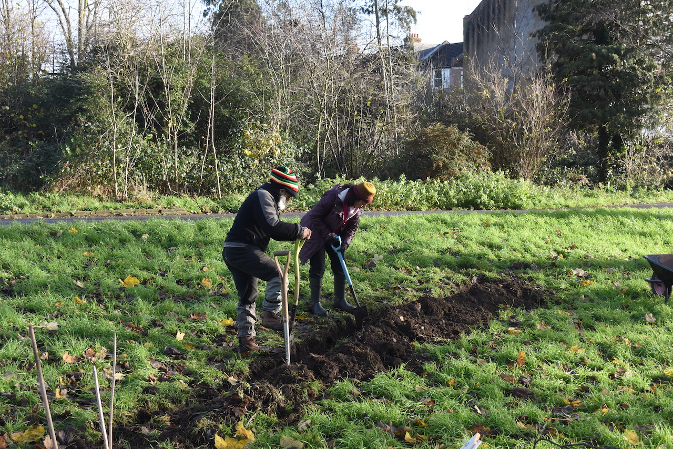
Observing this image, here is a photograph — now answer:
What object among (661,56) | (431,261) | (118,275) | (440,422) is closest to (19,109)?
(118,275)

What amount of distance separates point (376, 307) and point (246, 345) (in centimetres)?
198

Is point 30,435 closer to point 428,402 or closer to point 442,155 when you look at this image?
point 428,402

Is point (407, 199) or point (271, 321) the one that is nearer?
point (271, 321)

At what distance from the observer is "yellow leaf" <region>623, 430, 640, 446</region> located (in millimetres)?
3425

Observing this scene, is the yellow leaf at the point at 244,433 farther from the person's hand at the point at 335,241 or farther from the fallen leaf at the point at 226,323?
the person's hand at the point at 335,241

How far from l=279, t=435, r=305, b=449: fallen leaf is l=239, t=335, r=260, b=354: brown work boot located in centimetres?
166

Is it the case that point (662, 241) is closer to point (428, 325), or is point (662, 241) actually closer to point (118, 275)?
point (428, 325)

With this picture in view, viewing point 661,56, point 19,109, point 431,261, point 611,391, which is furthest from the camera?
point 661,56

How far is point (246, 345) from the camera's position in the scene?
5152 mm

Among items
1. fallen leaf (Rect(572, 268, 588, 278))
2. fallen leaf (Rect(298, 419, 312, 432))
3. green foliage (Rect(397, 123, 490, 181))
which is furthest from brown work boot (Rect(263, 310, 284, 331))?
green foliage (Rect(397, 123, 490, 181))

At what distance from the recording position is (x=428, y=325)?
5.79m

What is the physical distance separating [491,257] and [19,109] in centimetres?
1424

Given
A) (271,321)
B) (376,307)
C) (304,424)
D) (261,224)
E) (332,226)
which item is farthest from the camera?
(376,307)

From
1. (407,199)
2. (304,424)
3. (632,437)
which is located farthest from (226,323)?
(407,199)
